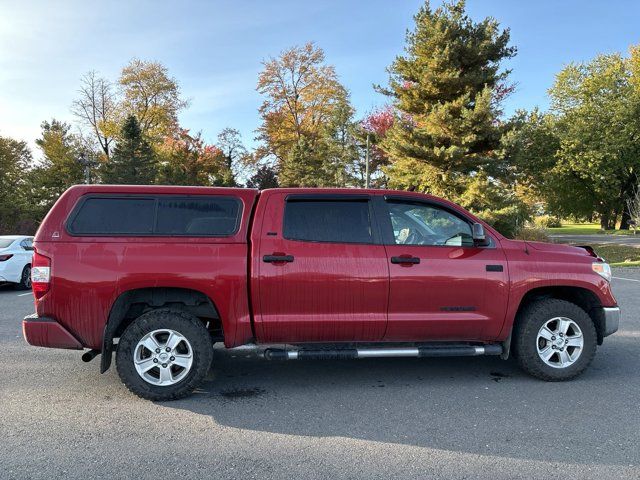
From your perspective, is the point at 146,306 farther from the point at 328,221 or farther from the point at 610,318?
the point at 610,318

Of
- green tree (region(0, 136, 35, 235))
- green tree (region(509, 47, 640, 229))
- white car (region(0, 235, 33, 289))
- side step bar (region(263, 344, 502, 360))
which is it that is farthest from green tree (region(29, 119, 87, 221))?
side step bar (region(263, 344, 502, 360))

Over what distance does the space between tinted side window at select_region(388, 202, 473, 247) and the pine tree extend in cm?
1573

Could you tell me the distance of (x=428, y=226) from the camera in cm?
465

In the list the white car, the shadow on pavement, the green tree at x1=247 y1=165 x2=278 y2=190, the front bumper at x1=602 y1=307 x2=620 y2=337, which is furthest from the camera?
the green tree at x1=247 y1=165 x2=278 y2=190

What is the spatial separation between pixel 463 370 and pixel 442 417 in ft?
4.32

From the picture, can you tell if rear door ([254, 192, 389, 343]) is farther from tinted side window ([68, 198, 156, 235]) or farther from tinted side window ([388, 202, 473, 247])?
tinted side window ([68, 198, 156, 235])

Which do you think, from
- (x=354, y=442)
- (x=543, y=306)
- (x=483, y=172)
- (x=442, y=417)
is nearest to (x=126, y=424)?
(x=354, y=442)

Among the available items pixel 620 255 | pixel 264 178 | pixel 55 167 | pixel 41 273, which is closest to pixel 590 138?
pixel 620 255

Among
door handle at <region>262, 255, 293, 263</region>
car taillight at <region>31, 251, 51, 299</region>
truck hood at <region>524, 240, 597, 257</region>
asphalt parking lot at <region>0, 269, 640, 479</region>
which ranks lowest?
asphalt parking lot at <region>0, 269, 640, 479</region>

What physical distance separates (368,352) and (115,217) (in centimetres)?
260

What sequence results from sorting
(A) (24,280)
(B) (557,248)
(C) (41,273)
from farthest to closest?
(A) (24,280) < (B) (557,248) < (C) (41,273)

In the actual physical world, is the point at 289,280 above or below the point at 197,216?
below

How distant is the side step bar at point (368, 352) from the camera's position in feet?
13.9

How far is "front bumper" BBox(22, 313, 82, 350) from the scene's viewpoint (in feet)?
13.1
